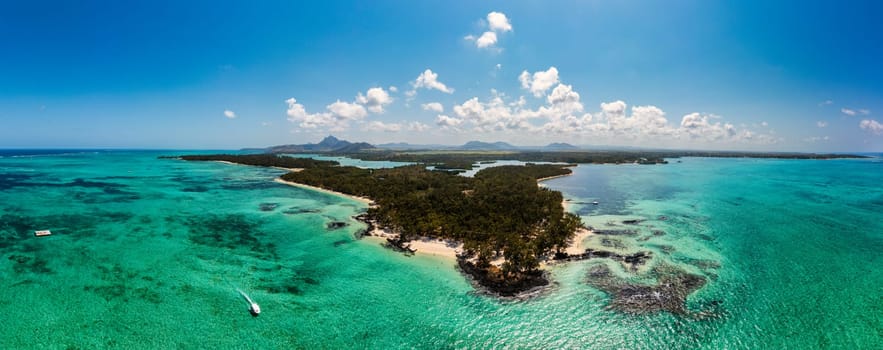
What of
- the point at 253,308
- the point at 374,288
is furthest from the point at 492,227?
the point at 253,308

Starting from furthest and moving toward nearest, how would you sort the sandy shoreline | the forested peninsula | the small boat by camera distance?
the sandy shoreline < the forested peninsula < the small boat

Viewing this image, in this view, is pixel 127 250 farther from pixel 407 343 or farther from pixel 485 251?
A: pixel 485 251

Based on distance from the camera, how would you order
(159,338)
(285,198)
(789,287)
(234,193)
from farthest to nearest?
(234,193) < (285,198) < (789,287) < (159,338)

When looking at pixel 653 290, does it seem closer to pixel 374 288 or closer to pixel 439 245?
pixel 439 245

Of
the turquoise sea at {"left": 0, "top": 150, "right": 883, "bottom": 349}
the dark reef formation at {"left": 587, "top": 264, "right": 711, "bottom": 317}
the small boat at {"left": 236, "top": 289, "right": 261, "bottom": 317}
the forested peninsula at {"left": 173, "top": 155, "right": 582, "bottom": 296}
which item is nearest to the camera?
the turquoise sea at {"left": 0, "top": 150, "right": 883, "bottom": 349}

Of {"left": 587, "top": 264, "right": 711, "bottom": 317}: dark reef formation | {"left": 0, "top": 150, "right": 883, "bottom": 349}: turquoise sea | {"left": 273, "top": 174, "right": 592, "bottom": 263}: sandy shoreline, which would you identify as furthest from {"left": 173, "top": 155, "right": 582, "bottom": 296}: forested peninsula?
{"left": 587, "top": 264, "right": 711, "bottom": 317}: dark reef formation

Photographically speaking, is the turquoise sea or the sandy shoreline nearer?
the turquoise sea

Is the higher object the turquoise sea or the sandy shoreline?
the sandy shoreline

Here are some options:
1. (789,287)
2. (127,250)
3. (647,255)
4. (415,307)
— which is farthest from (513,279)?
(127,250)

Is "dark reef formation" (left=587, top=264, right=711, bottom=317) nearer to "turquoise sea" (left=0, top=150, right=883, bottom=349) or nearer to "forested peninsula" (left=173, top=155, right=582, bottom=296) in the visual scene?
"turquoise sea" (left=0, top=150, right=883, bottom=349)
